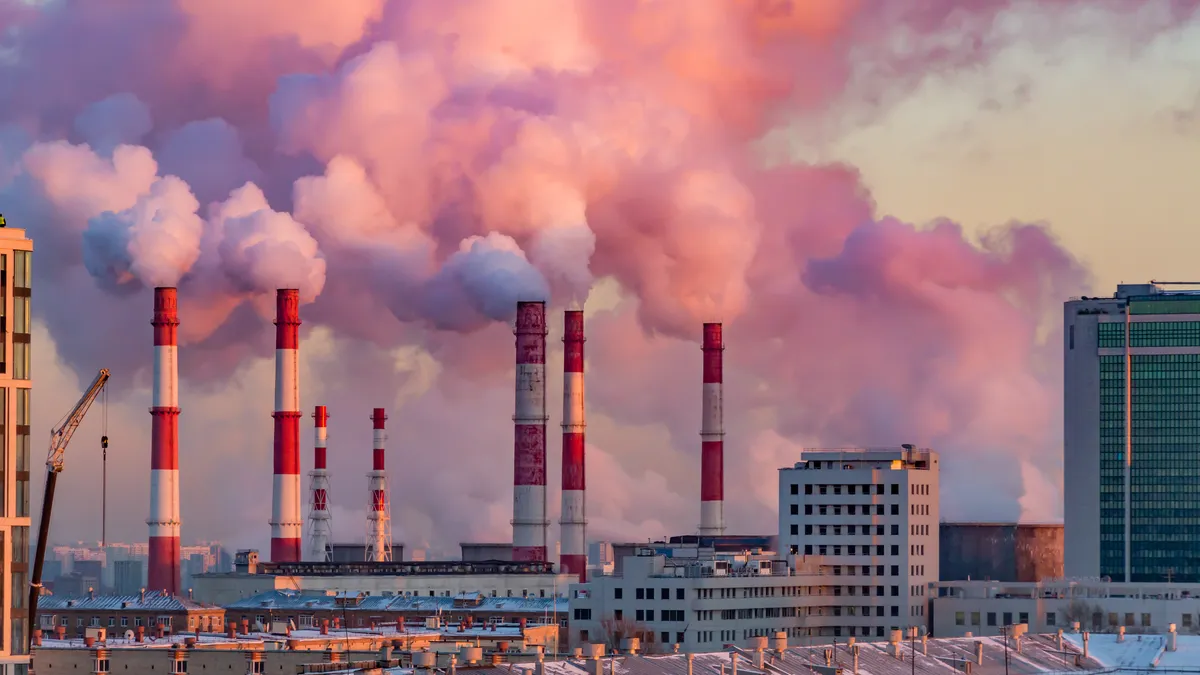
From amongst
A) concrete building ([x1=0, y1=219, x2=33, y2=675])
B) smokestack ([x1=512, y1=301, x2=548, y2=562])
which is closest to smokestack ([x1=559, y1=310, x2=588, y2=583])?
smokestack ([x1=512, y1=301, x2=548, y2=562])

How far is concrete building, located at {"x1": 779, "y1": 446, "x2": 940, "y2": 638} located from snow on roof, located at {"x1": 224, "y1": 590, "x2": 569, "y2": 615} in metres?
13.0

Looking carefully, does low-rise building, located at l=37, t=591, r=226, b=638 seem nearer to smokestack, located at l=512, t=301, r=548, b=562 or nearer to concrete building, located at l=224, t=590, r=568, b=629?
concrete building, located at l=224, t=590, r=568, b=629

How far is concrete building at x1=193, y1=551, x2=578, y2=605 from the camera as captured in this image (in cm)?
12225

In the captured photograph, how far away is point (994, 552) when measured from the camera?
472 ft

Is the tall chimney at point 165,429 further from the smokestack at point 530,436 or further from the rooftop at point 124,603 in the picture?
the smokestack at point 530,436

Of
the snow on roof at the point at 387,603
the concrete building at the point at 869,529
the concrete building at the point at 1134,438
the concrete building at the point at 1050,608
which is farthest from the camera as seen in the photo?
the concrete building at the point at 1134,438

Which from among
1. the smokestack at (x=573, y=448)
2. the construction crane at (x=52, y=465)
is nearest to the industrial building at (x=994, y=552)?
the smokestack at (x=573, y=448)

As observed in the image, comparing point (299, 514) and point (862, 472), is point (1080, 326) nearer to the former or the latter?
point (862, 472)

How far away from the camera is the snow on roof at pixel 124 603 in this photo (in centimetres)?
11239

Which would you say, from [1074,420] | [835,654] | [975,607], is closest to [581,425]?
[975,607]

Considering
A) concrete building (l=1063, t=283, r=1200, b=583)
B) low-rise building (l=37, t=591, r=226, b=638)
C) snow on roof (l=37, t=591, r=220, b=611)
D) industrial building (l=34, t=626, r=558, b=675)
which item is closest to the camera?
industrial building (l=34, t=626, r=558, b=675)

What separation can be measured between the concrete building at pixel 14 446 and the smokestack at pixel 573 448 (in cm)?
6938

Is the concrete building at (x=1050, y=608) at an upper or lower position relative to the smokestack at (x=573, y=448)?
lower

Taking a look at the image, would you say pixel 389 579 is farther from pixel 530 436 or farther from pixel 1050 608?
pixel 1050 608
